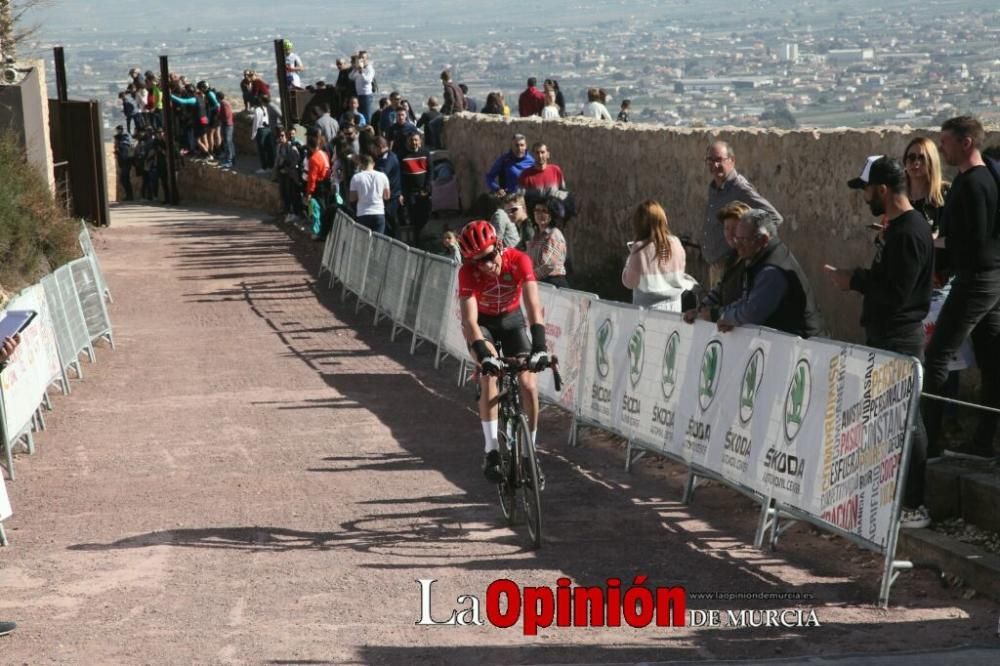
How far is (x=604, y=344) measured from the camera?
39.1 feet

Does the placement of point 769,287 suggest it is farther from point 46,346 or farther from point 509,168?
point 509,168

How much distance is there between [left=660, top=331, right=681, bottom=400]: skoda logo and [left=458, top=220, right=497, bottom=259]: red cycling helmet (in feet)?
5.50

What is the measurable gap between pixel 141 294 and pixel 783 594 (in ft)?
58.2

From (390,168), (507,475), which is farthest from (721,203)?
(390,168)

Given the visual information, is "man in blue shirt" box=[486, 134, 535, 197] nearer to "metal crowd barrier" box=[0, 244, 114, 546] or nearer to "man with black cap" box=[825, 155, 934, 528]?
"metal crowd barrier" box=[0, 244, 114, 546]

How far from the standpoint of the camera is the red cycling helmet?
31.0ft

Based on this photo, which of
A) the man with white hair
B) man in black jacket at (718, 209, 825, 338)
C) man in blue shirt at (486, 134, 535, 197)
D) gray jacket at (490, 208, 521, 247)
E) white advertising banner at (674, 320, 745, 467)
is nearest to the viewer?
man in black jacket at (718, 209, 825, 338)

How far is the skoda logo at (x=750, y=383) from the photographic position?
9.20m

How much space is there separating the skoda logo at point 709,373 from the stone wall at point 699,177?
315 centimetres

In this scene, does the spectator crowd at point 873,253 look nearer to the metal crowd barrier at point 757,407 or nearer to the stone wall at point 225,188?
the metal crowd barrier at point 757,407

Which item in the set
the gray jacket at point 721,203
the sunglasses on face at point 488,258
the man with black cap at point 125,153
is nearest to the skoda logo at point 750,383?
the sunglasses on face at point 488,258

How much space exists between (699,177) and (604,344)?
17.9 ft

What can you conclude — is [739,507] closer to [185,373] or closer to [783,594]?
[783,594]

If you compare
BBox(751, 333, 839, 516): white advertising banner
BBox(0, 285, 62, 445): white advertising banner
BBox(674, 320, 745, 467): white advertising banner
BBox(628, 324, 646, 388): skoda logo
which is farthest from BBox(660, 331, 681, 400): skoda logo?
BBox(0, 285, 62, 445): white advertising banner
